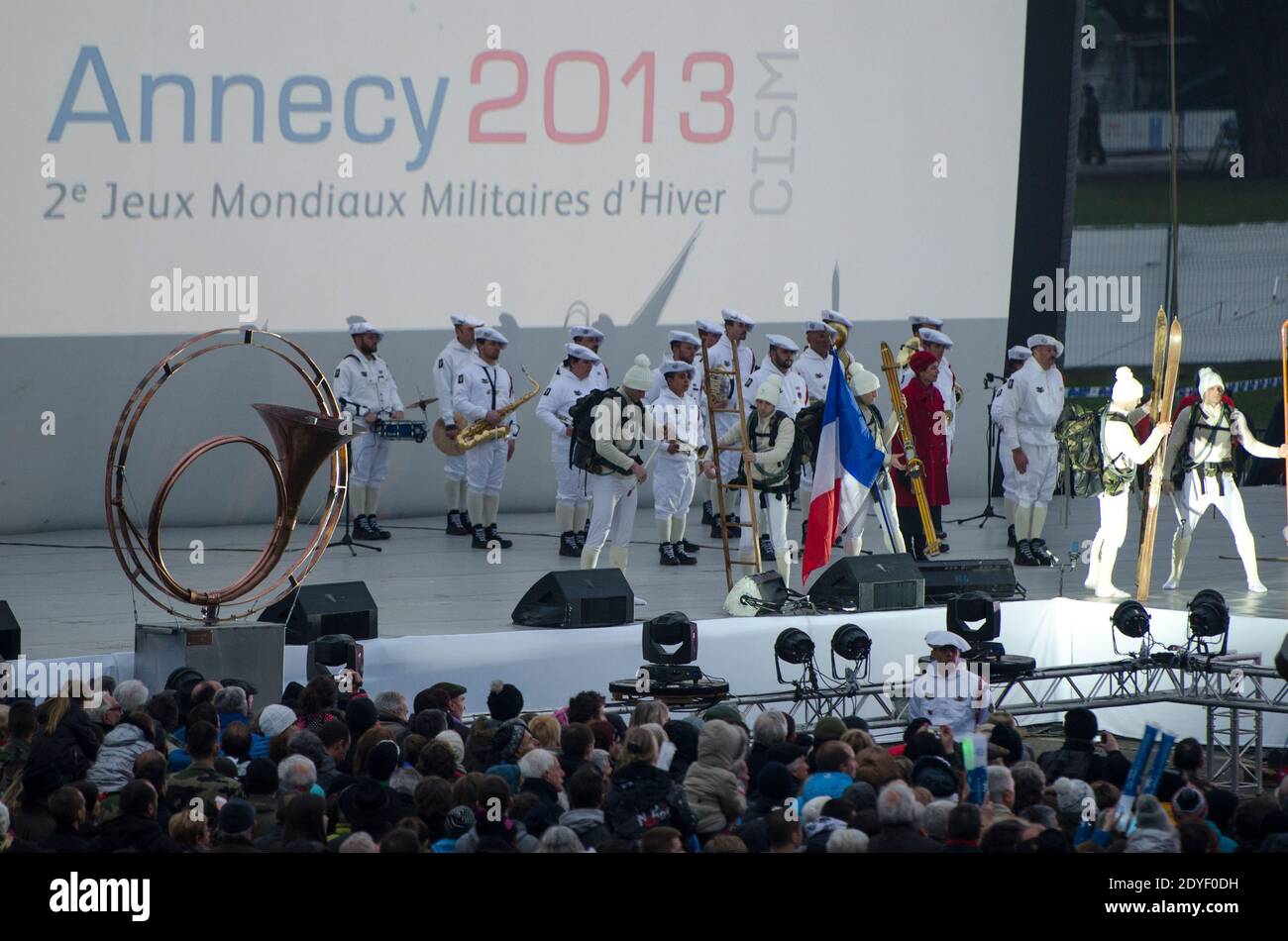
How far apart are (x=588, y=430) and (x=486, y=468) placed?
252 cm

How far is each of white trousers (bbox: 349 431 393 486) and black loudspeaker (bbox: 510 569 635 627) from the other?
3.90 metres

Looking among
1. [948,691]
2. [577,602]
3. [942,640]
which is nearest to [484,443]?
[577,602]

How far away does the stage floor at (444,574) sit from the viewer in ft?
41.3

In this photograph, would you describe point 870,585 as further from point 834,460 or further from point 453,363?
point 453,363

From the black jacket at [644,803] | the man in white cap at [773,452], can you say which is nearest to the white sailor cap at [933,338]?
the man in white cap at [773,452]

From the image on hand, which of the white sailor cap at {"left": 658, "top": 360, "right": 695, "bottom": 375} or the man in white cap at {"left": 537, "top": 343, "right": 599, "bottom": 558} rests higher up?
the white sailor cap at {"left": 658, "top": 360, "right": 695, "bottom": 375}

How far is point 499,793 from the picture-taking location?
7.13 metres

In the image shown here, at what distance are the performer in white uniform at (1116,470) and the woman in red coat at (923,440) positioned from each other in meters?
1.84

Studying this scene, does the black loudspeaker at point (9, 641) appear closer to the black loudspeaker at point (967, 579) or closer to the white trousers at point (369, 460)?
the white trousers at point (369, 460)

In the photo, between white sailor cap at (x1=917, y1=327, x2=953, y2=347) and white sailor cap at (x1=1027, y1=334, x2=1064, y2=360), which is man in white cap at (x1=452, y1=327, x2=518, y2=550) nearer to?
white sailor cap at (x1=917, y1=327, x2=953, y2=347)

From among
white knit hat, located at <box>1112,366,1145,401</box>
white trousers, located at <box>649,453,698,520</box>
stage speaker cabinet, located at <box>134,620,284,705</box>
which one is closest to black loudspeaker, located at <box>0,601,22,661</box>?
stage speaker cabinet, located at <box>134,620,284,705</box>

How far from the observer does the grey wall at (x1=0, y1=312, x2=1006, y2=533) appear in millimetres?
16109
